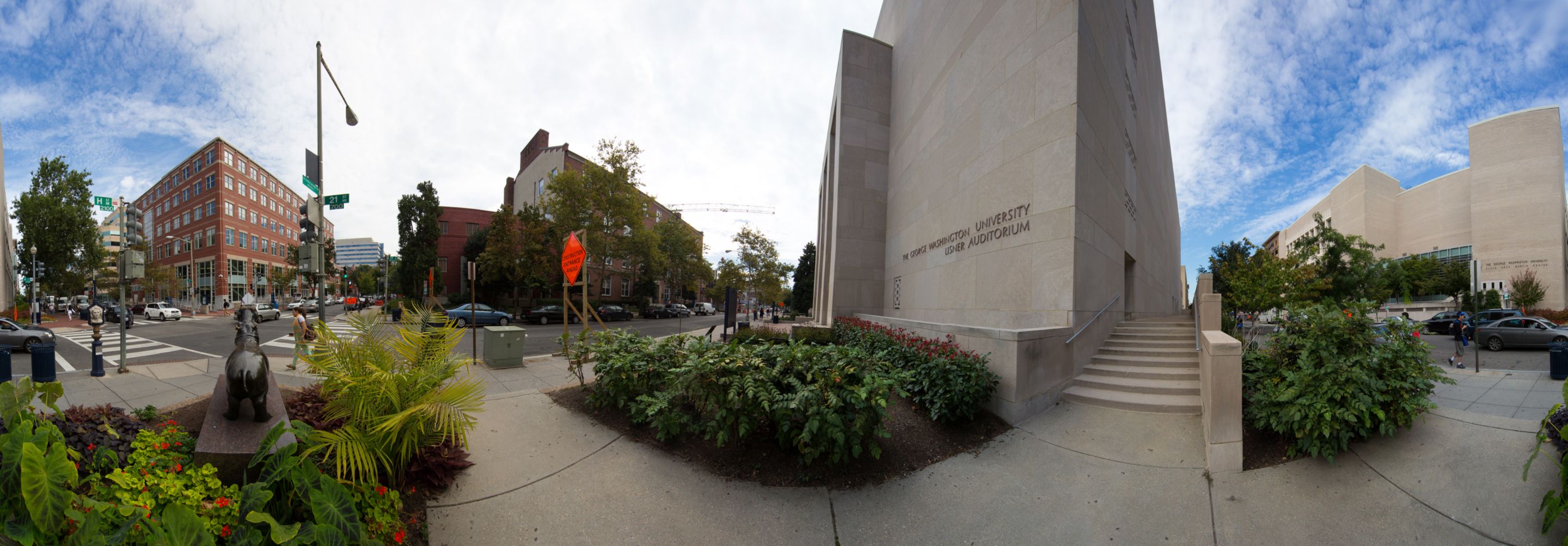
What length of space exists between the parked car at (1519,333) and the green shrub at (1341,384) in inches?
758

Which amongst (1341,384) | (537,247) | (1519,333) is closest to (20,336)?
(537,247)

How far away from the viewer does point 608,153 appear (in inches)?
1339

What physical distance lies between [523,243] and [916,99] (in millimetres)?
28344

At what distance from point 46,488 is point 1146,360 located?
1081cm

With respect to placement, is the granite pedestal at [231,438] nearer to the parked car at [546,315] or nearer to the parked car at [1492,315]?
the parked car at [546,315]

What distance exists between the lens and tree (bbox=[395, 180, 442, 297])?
39094mm

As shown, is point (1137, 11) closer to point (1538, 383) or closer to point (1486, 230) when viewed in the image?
point (1538, 383)

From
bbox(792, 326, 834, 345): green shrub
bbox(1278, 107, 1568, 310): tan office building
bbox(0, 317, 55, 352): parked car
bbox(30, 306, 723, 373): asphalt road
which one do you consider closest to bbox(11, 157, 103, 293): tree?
bbox(30, 306, 723, 373): asphalt road

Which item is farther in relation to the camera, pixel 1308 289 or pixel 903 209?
pixel 1308 289

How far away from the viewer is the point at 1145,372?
25.0 ft

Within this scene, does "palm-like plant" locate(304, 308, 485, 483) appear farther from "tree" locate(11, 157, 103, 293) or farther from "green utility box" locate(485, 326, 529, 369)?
"tree" locate(11, 157, 103, 293)

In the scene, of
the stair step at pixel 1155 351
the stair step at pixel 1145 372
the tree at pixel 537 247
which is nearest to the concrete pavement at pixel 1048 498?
the stair step at pixel 1145 372

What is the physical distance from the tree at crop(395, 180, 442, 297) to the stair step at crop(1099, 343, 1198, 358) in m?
44.4

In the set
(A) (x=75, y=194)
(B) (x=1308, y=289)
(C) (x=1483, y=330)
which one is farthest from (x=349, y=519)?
(A) (x=75, y=194)
